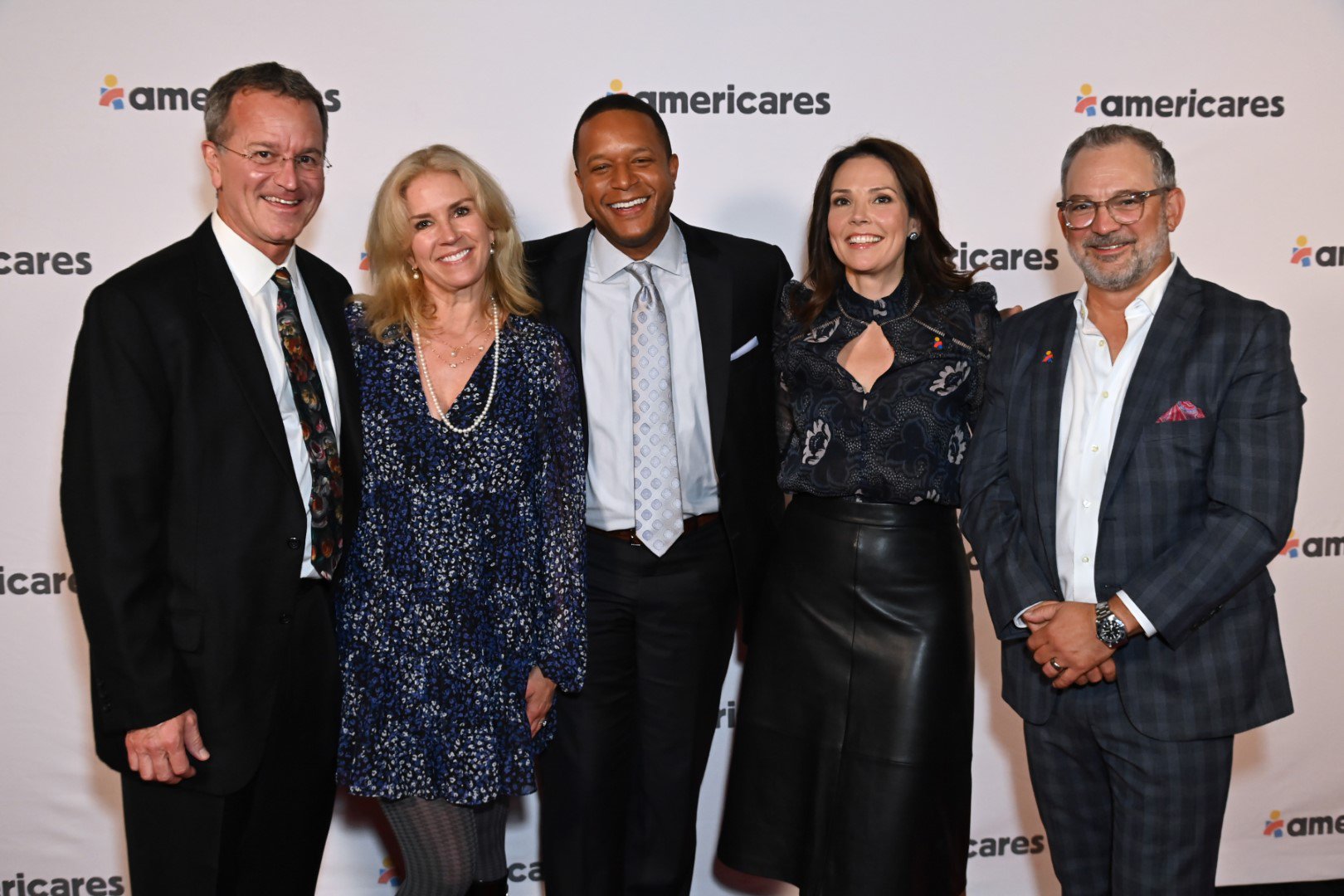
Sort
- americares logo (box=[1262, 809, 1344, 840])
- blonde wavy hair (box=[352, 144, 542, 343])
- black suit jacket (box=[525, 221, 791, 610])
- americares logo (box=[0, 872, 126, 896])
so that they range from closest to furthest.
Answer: blonde wavy hair (box=[352, 144, 542, 343]) → black suit jacket (box=[525, 221, 791, 610]) → americares logo (box=[0, 872, 126, 896]) → americares logo (box=[1262, 809, 1344, 840])

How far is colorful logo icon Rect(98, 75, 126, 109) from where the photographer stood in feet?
9.61

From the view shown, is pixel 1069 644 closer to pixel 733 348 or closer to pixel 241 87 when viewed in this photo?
pixel 733 348

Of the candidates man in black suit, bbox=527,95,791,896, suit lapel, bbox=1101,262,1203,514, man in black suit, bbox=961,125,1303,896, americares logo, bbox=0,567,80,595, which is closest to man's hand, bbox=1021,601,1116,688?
man in black suit, bbox=961,125,1303,896

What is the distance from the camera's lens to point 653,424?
2533 mm

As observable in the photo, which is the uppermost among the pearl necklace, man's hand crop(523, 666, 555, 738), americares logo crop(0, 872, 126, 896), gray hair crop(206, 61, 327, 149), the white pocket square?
gray hair crop(206, 61, 327, 149)

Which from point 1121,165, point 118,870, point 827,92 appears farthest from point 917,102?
point 118,870

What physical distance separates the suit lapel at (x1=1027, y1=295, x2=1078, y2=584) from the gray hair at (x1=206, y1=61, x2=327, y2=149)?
64.2 inches

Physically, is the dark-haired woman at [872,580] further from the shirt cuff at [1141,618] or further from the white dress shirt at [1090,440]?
the shirt cuff at [1141,618]

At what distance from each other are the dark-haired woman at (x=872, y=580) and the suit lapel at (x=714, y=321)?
6.7 inches

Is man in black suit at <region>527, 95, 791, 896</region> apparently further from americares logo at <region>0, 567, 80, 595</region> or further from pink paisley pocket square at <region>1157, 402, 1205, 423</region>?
americares logo at <region>0, 567, 80, 595</region>

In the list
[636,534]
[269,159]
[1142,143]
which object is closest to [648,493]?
[636,534]

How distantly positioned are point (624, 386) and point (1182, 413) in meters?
1.23

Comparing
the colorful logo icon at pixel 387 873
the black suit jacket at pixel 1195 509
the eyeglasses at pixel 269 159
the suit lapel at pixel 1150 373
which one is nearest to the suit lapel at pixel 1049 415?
the black suit jacket at pixel 1195 509

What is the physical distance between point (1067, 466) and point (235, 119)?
5.94ft
